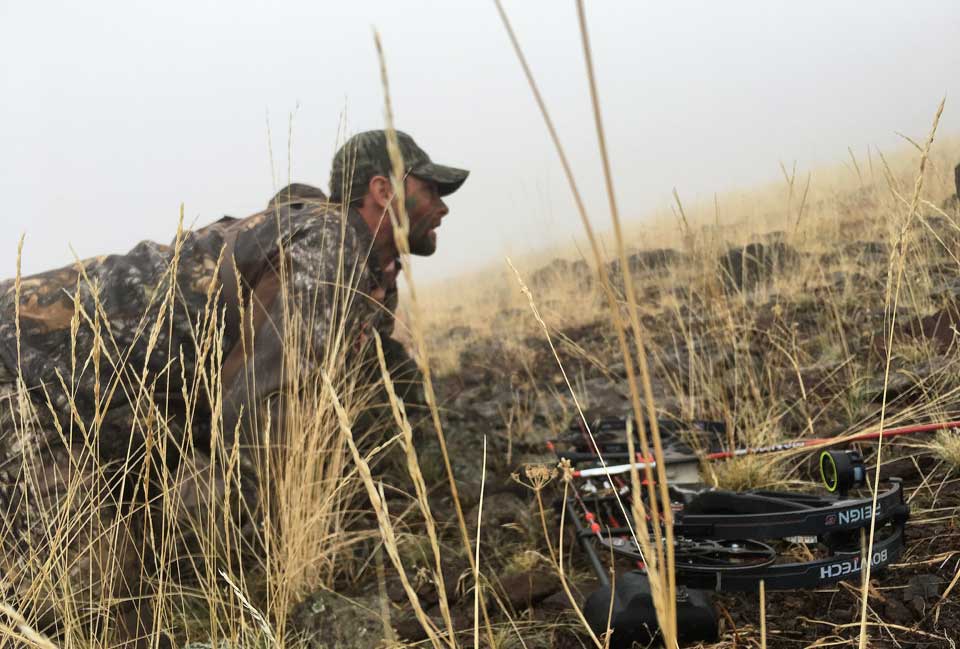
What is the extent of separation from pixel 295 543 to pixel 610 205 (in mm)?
1892

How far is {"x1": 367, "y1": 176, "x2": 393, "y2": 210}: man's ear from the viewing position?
11.4ft

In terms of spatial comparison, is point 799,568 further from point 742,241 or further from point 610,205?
point 742,241

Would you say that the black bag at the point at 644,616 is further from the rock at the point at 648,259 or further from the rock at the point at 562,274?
the rock at the point at 562,274

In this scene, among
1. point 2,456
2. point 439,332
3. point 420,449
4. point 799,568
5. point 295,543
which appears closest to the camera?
point 799,568

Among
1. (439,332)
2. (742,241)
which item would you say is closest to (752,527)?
(742,241)

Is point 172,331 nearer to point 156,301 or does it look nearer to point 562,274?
Answer: point 156,301

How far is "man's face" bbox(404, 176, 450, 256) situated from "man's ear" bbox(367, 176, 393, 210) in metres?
0.27

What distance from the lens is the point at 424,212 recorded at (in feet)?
12.9

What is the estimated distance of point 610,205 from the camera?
62 centimetres

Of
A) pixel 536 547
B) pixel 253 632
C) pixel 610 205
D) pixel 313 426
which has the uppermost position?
pixel 610 205

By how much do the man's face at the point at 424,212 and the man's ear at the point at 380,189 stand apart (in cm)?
27

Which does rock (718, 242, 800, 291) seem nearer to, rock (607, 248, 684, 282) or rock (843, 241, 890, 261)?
rock (843, 241, 890, 261)

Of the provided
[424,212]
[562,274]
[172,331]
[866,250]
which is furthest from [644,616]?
[562,274]

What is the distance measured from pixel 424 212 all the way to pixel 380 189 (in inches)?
18.4
